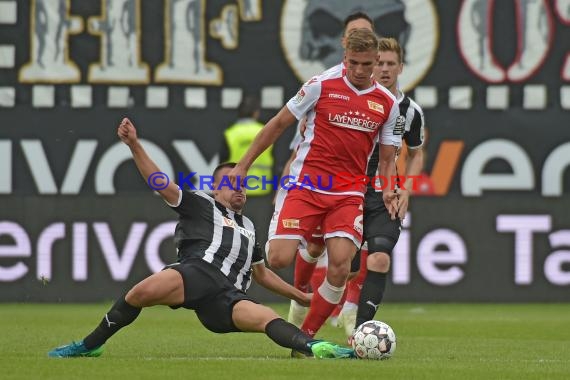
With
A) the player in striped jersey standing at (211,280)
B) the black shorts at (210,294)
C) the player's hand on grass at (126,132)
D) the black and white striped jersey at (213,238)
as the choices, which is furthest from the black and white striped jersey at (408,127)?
the player's hand on grass at (126,132)

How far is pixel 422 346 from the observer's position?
9.58m

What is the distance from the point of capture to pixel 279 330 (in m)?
7.80

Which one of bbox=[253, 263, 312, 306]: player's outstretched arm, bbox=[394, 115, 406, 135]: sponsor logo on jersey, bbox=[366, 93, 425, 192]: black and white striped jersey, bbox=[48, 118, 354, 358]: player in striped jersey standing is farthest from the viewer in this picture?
bbox=[366, 93, 425, 192]: black and white striped jersey

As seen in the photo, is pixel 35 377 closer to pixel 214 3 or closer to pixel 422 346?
pixel 422 346

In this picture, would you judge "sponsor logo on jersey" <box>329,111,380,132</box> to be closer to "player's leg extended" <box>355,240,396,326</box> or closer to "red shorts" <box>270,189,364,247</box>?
"red shorts" <box>270,189,364,247</box>

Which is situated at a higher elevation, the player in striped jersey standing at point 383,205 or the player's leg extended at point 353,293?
the player in striped jersey standing at point 383,205

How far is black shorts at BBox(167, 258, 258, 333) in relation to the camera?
8.05m

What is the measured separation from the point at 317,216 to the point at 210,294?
1.17m

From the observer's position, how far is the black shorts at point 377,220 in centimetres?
931

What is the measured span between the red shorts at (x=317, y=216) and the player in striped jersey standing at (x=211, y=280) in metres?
0.31

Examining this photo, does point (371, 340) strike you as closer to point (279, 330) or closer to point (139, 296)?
point (279, 330)

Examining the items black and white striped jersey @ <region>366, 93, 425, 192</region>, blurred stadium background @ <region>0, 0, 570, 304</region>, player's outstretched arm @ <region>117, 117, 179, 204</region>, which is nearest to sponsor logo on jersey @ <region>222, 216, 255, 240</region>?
player's outstretched arm @ <region>117, 117, 179, 204</region>

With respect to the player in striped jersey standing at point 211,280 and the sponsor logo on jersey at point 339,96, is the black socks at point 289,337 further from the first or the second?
the sponsor logo on jersey at point 339,96

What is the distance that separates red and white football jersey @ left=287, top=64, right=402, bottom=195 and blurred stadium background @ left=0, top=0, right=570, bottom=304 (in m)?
5.29
